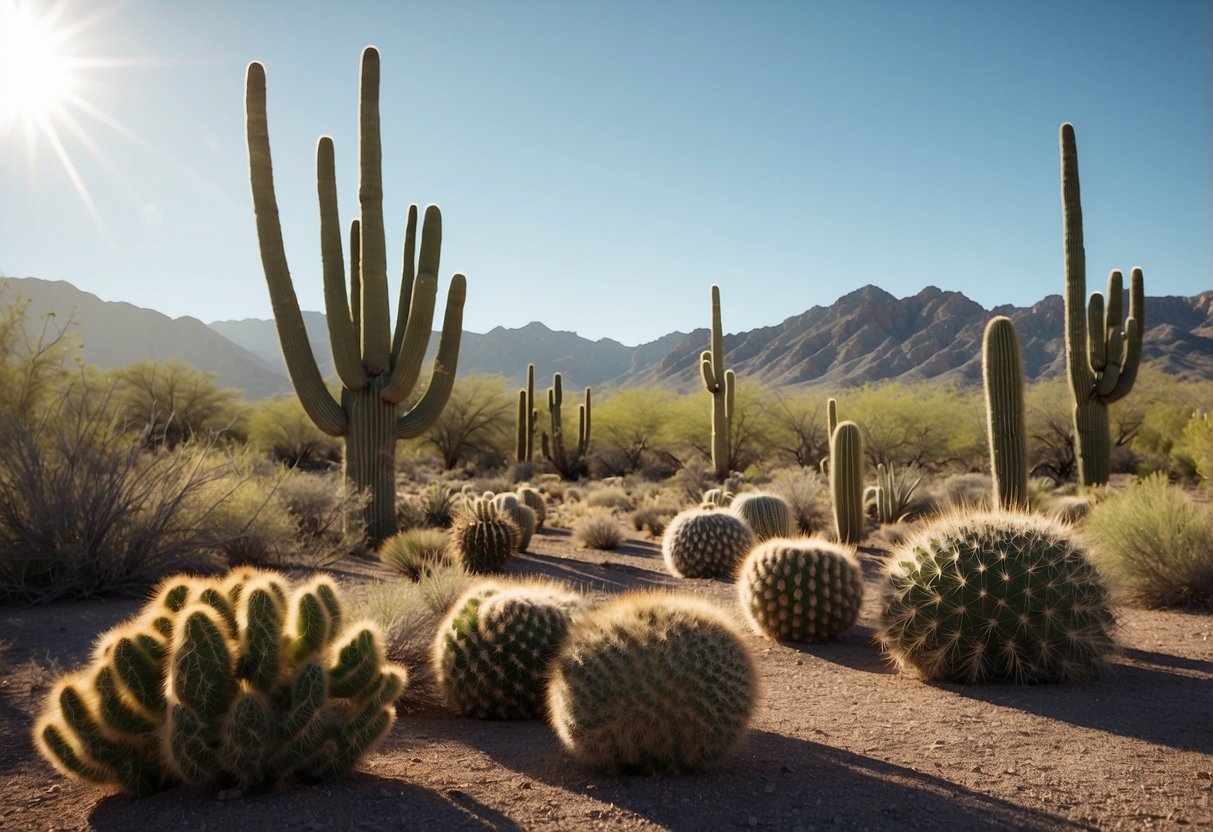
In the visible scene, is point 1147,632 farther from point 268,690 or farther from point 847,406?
point 847,406

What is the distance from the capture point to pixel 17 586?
8.45 meters

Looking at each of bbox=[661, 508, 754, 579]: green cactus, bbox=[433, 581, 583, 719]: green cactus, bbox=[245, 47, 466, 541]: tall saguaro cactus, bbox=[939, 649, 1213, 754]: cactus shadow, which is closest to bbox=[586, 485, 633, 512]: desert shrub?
bbox=[245, 47, 466, 541]: tall saguaro cactus

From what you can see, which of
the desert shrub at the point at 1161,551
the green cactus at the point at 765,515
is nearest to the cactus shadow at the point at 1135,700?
the desert shrub at the point at 1161,551

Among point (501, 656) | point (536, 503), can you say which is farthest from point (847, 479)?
point (501, 656)

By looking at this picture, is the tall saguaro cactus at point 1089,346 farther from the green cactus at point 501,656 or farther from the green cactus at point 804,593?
the green cactus at point 501,656

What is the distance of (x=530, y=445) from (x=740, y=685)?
2887 centimetres

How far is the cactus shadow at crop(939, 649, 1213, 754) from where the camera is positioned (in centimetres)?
520

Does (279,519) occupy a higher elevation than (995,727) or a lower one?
higher

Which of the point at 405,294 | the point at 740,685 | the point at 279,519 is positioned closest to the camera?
the point at 740,685

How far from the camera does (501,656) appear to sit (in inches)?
220

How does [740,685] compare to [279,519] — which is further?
[279,519]

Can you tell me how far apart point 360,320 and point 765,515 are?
24.0ft

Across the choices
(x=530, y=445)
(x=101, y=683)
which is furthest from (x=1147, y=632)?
(x=530, y=445)

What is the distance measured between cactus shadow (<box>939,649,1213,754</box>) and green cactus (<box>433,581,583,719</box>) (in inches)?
117
